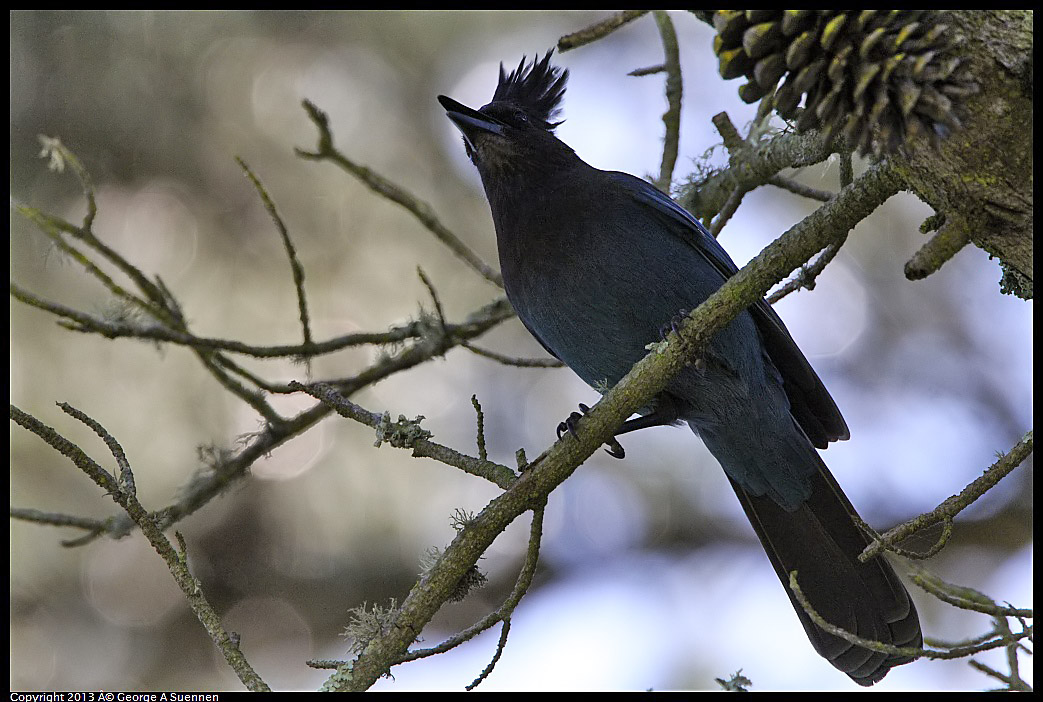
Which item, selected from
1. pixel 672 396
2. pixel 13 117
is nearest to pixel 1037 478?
pixel 672 396

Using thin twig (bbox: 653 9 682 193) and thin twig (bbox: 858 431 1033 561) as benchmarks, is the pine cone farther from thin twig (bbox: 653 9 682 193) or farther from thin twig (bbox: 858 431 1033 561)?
thin twig (bbox: 653 9 682 193)

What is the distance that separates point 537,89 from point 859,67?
104 inches

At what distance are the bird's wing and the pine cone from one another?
1.73 m

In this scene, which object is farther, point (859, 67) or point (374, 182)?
point (374, 182)

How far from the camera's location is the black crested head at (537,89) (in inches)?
172

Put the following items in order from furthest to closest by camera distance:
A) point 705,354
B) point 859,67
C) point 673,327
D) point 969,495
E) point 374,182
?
point 374,182 → point 705,354 → point 673,327 → point 969,495 → point 859,67

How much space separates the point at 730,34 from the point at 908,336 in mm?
4371

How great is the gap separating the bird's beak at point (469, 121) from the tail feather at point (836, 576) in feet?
5.81

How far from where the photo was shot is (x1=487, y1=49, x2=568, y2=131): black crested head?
14.3ft

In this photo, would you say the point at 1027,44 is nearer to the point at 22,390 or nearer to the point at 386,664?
the point at 386,664

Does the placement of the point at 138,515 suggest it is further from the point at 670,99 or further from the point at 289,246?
the point at 670,99

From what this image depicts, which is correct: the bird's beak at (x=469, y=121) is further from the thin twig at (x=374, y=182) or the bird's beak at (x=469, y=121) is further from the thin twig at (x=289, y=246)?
the thin twig at (x=289, y=246)

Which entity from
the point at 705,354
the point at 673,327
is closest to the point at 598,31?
the point at 673,327

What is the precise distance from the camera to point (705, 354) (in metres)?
3.41
